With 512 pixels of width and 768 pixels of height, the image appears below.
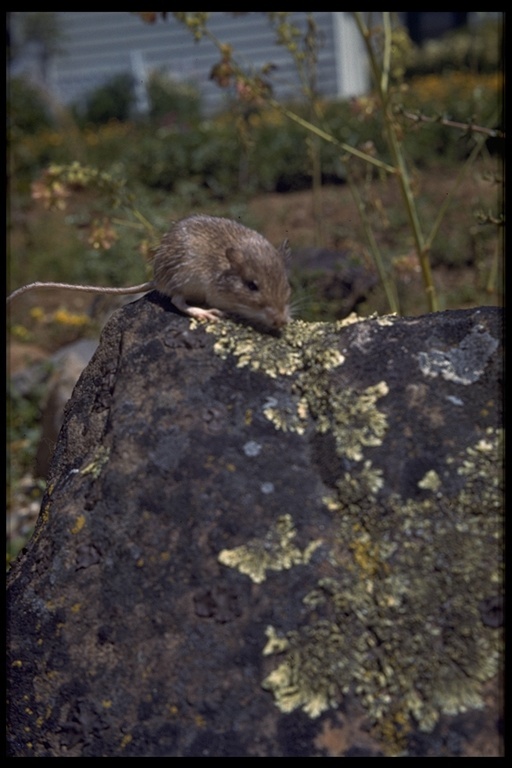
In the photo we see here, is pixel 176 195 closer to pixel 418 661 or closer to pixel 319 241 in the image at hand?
pixel 319 241

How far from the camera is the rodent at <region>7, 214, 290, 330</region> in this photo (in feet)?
8.94

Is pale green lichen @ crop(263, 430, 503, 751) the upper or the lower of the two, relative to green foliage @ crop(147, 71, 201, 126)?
upper

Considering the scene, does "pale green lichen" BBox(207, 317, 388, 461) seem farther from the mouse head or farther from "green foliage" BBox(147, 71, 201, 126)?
"green foliage" BBox(147, 71, 201, 126)

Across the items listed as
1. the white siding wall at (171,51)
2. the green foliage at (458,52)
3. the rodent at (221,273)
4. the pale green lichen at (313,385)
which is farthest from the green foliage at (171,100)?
the pale green lichen at (313,385)

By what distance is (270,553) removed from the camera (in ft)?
6.93

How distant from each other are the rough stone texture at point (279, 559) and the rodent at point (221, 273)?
0.23m

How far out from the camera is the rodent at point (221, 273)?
272 centimetres

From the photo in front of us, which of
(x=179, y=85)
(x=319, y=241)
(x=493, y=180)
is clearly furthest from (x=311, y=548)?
(x=179, y=85)

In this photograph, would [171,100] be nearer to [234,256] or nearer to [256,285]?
[234,256]

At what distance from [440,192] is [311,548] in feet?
27.7

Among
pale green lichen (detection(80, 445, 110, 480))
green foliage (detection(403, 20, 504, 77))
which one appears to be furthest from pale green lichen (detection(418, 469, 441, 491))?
green foliage (detection(403, 20, 504, 77))

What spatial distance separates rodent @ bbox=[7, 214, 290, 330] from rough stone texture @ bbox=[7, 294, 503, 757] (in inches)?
9.1

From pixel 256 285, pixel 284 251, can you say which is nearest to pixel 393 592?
pixel 256 285

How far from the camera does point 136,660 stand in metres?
2.10
